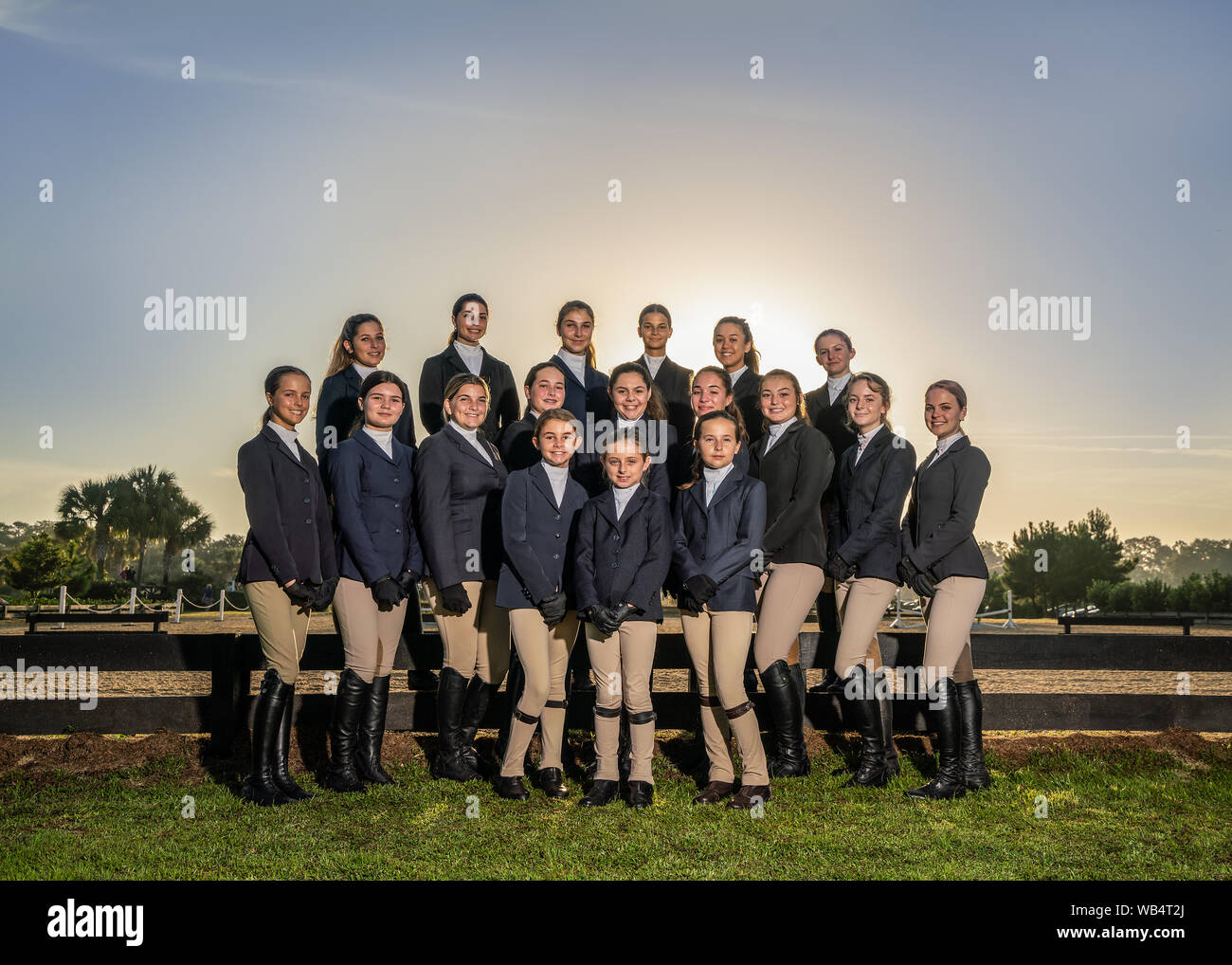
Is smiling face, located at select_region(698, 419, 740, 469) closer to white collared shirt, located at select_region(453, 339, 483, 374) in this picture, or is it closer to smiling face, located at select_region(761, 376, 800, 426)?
smiling face, located at select_region(761, 376, 800, 426)

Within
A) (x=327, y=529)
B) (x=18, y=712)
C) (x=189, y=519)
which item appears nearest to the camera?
(x=327, y=529)

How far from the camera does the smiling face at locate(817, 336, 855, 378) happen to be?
7.02m

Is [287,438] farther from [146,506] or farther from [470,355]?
[146,506]

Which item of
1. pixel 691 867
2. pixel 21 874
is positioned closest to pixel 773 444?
pixel 691 867

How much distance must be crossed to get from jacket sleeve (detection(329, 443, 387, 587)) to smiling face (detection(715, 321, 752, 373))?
2631 millimetres

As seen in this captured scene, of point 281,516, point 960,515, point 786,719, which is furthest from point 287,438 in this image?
point 960,515

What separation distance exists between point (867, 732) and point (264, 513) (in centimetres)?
388

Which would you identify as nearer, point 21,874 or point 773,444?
point 21,874

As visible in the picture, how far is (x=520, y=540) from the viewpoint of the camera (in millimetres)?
5438

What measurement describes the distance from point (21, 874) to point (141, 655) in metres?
2.71

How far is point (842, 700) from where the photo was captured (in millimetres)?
6953

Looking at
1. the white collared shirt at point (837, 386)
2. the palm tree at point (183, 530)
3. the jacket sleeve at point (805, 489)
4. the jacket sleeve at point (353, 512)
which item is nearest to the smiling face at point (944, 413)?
the jacket sleeve at point (805, 489)
